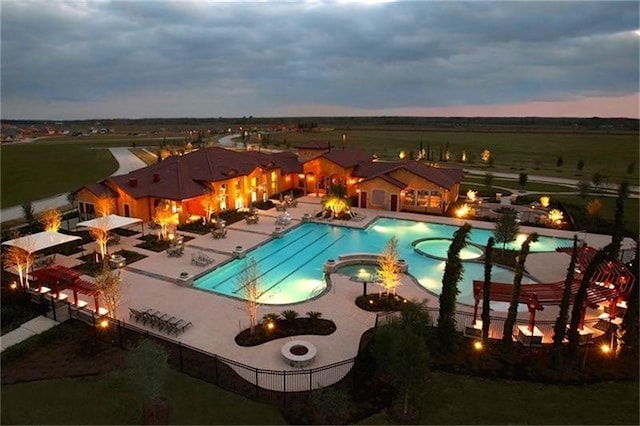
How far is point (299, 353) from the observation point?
15.3m

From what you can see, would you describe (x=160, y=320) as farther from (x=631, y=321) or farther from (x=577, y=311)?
(x=631, y=321)

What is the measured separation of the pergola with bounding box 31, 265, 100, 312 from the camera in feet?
59.7

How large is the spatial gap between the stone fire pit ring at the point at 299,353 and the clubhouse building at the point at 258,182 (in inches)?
776

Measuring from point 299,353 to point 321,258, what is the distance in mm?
12212

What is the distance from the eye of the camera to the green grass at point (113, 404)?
37.8ft

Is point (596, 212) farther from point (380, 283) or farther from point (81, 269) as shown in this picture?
point (81, 269)

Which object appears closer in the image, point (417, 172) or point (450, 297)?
point (450, 297)

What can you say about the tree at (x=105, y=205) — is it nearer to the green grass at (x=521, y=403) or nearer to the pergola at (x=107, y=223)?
the pergola at (x=107, y=223)

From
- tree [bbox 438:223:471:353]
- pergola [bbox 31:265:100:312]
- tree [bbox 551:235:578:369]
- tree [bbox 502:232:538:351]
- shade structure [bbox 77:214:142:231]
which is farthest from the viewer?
shade structure [bbox 77:214:142:231]

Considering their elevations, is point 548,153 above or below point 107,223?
above

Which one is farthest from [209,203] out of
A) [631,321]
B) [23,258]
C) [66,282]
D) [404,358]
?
[631,321]

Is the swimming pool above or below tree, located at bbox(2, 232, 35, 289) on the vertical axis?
below

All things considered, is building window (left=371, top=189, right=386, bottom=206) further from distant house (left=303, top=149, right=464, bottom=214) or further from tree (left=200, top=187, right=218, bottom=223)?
tree (left=200, top=187, right=218, bottom=223)

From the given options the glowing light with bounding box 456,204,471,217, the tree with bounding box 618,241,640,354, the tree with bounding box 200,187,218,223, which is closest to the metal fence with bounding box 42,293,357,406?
the tree with bounding box 618,241,640,354
